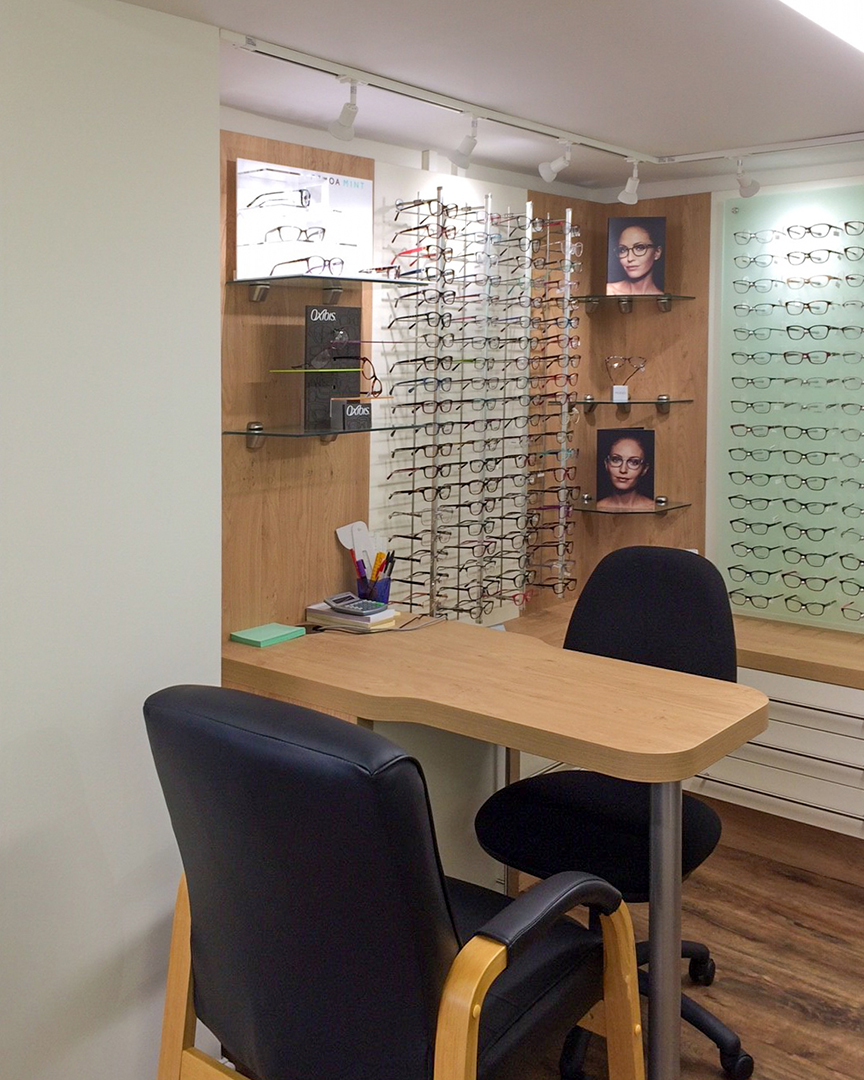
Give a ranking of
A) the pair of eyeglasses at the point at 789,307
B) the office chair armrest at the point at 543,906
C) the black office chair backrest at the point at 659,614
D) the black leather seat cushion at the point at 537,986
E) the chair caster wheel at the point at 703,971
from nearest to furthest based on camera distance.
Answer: the office chair armrest at the point at 543,906, the black leather seat cushion at the point at 537,986, the black office chair backrest at the point at 659,614, the chair caster wheel at the point at 703,971, the pair of eyeglasses at the point at 789,307

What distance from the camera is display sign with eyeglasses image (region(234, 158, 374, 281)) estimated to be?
9.78 feet

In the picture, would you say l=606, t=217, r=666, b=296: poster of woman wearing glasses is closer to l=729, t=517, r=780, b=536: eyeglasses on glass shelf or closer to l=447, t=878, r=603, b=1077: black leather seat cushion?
l=729, t=517, r=780, b=536: eyeglasses on glass shelf

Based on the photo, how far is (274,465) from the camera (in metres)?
3.16

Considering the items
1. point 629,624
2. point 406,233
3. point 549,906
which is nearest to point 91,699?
point 549,906

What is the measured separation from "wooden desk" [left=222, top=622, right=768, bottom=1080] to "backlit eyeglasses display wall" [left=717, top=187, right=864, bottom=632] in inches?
61.0

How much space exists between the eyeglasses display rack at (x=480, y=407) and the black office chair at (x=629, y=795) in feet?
2.29

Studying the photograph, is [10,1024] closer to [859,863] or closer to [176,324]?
[176,324]

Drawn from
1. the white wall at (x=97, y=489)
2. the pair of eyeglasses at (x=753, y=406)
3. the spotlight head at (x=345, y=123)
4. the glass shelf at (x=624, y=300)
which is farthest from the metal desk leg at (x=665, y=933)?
the glass shelf at (x=624, y=300)

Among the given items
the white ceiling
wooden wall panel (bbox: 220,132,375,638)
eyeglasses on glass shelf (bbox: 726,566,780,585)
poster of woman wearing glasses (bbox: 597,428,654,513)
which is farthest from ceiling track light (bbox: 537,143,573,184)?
eyeglasses on glass shelf (bbox: 726,566,780,585)

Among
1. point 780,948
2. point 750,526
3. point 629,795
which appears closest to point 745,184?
point 750,526

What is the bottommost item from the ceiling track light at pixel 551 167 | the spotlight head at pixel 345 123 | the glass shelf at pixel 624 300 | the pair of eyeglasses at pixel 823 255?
the glass shelf at pixel 624 300

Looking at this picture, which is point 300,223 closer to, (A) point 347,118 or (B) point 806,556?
(A) point 347,118

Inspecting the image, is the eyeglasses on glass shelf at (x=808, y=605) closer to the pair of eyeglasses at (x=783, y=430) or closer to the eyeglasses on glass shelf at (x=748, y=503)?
the eyeglasses on glass shelf at (x=748, y=503)

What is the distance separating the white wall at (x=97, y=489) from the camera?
2.12 meters
